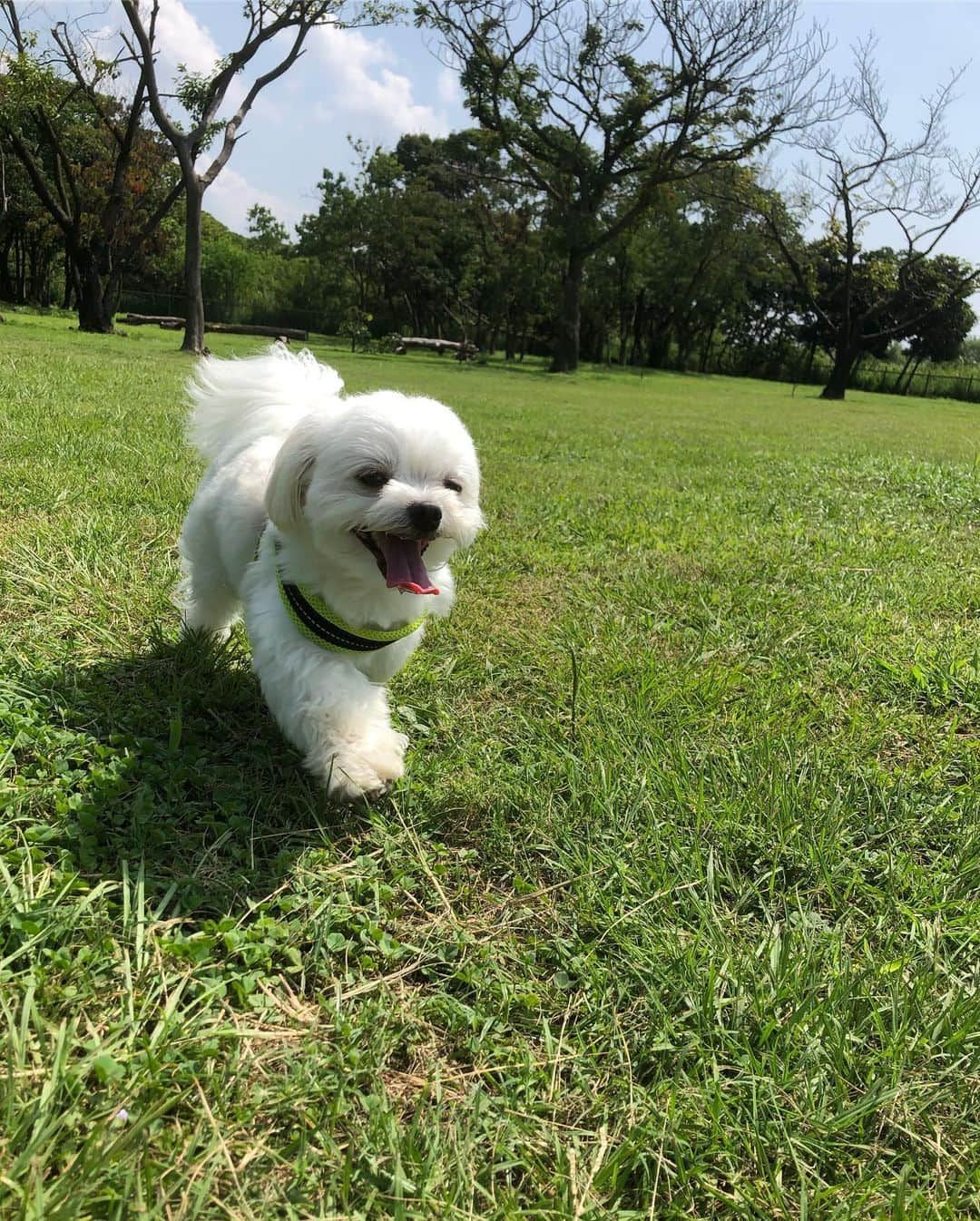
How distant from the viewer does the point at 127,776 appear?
7.00ft

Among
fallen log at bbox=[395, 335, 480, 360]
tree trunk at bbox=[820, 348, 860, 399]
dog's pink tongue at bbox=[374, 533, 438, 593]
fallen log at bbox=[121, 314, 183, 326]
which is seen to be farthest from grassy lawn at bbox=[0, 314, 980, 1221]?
fallen log at bbox=[121, 314, 183, 326]

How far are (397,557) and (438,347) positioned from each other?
3743 cm

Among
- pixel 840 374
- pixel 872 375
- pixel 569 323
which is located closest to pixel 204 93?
pixel 569 323

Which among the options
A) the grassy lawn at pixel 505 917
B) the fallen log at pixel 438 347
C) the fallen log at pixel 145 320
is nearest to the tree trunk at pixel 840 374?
the fallen log at pixel 438 347

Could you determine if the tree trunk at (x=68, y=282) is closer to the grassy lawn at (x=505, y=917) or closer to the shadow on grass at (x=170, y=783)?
the grassy lawn at (x=505, y=917)

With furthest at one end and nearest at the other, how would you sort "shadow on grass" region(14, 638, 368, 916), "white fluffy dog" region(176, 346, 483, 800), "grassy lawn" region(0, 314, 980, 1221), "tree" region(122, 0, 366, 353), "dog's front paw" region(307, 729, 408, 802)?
"tree" region(122, 0, 366, 353), "white fluffy dog" region(176, 346, 483, 800), "dog's front paw" region(307, 729, 408, 802), "shadow on grass" region(14, 638, 368, 916), "grassy lawn" region(0, 314, 980, 1221)

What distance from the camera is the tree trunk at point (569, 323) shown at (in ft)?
98.4

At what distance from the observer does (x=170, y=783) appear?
6.98 feet

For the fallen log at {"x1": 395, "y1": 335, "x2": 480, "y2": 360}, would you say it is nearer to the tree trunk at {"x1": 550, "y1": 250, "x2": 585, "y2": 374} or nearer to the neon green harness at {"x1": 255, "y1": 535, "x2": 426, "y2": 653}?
the tree trunk at {"x1": 550, "y1": 250, "x2": 585, "y2": 374}

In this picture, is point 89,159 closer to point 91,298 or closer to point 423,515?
point 91,298

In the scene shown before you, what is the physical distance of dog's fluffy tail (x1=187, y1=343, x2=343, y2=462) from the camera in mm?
3137

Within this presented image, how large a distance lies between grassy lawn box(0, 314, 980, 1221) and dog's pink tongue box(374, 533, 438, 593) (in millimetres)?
579

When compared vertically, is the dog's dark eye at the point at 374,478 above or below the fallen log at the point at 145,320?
above

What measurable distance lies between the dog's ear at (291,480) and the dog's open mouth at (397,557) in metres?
0.23
